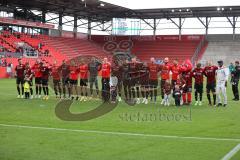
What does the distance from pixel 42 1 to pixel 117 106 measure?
36712 millimetres

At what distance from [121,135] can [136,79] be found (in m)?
8.97

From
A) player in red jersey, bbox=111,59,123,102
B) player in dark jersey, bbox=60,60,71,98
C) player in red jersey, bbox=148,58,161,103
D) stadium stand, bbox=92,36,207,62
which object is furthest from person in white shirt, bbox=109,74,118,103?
stadium stand, bbox=92,36,207,62

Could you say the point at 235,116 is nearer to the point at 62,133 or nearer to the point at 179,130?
the point at 179,130

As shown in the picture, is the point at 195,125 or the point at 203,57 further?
the point at 203,57

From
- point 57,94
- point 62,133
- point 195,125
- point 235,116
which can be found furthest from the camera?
point 57,94

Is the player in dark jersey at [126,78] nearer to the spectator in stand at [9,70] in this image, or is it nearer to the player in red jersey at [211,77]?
the player in red jersey at [211,77]

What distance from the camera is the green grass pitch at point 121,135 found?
8898mm

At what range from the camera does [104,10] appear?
197ft

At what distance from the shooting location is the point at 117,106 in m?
18.4

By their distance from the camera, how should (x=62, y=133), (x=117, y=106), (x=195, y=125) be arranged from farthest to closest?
(x=117, y=106) < (x=195, y=125) < (x=62, y=133)

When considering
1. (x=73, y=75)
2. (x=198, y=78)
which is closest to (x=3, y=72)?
(x=73, y=75)

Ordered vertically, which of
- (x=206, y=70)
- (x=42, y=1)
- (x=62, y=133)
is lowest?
(x=62, y=133)

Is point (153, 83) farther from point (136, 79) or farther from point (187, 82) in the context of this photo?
point (187, 82)

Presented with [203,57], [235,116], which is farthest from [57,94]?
[203,57]
